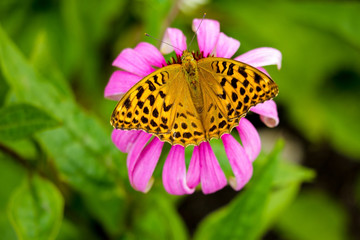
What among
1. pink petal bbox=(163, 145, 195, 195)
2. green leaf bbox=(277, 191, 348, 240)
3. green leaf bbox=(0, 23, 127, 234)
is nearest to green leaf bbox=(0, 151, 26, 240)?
green leaf bbox=(0, 23, 127, 234)

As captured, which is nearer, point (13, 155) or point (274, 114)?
point (274, 114)

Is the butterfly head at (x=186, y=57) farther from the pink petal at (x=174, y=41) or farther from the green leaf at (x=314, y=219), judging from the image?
the green leaf at (x=314, y=219)

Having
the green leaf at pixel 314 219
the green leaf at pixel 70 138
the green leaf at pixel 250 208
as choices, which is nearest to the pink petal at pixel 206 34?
the green leaf at pixel 250 208

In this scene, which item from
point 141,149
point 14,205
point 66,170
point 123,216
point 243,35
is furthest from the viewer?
point 243,35

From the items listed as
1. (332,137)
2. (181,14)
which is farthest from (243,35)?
(332,137)

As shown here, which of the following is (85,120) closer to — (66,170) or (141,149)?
(66,170)

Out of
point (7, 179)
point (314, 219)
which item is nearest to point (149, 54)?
point (7, 179)
